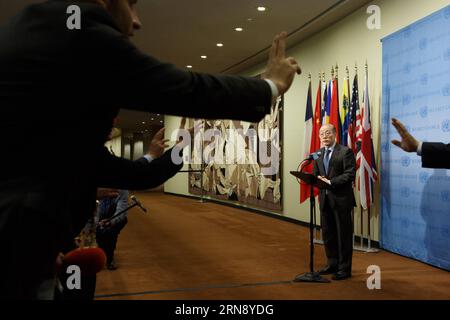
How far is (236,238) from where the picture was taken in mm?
7762

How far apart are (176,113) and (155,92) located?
0.21 ft

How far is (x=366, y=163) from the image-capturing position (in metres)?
6.45

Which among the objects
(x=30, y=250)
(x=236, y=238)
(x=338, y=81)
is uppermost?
(x=338, y=81)

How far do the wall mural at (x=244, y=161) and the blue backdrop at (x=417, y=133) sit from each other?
3.66m

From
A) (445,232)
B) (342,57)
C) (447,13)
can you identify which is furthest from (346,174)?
(342,57)

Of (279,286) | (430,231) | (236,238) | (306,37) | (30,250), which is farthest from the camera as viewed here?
(306,37)

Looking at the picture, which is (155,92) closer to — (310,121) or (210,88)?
(210,88)

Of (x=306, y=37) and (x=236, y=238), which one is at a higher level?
(x=306, y=37)

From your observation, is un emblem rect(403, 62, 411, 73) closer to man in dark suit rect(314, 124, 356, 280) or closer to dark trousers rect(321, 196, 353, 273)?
man in dark suit rect(314, 124, 356, 280)

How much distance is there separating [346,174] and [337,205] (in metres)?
0.37

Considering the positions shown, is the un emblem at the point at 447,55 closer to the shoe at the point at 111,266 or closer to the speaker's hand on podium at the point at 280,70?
the shoe at the point at 111,266

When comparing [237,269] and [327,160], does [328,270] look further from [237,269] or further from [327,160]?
[327,160]

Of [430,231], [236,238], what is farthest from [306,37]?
[430,231]

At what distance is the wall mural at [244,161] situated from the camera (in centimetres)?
1056
